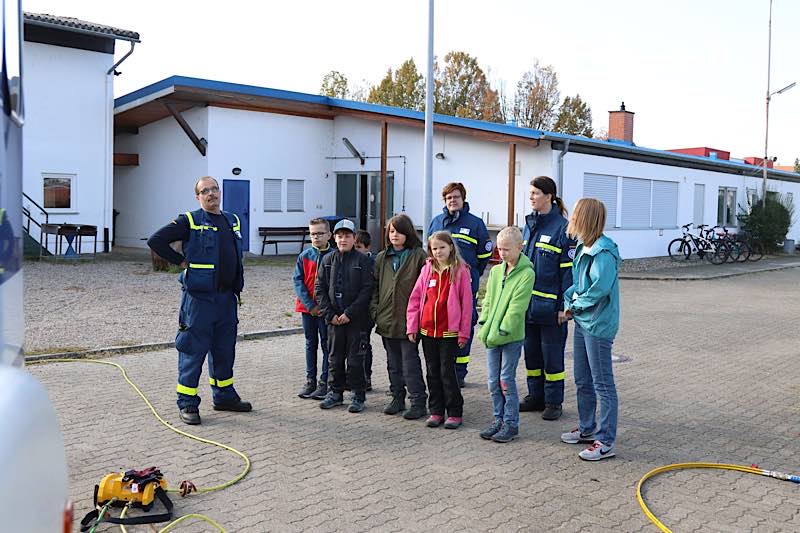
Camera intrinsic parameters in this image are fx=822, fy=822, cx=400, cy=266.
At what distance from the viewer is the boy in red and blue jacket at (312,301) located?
25.1 feet

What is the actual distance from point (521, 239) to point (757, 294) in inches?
551

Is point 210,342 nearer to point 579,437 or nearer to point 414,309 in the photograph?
point 414,309

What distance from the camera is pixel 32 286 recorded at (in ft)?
51.6

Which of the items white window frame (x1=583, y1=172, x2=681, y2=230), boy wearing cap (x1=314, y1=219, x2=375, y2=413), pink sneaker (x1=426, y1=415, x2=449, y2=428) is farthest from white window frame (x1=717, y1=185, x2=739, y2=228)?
pink sneaker (x1=426, y1=415, x2=449, y2=428)

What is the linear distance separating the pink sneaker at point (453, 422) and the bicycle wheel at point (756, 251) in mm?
25705

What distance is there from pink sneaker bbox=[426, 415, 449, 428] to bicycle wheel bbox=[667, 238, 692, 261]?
22603mm

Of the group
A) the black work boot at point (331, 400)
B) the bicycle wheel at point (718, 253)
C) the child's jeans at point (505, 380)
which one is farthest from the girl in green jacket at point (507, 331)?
the bicycle wheel at point (718, 253)

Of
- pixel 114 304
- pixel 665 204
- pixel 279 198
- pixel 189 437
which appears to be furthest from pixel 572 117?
→ pixel 189 437

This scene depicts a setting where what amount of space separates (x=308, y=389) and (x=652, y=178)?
2217 centimetres

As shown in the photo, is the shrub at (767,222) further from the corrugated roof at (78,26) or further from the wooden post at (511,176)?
the corrugated roof at (78,26)

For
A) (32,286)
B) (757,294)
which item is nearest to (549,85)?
(757,294)

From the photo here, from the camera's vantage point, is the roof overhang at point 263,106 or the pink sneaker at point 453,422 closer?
the pink sneaker at point 453,422

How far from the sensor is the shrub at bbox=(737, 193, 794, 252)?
32.5 metres

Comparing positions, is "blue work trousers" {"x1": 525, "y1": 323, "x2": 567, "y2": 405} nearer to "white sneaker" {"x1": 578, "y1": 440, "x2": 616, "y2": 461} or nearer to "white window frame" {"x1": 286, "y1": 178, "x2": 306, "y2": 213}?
"white sneaker" {"x1": 578, "y1": 440, "x2": 616, "y2": 461}
